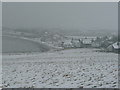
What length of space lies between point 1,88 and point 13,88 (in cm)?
52

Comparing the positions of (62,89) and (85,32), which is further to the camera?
(85,32)

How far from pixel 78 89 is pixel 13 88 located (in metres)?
2.86

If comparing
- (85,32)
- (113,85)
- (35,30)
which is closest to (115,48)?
(113,85)

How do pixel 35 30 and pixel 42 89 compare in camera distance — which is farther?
pixel 35 30

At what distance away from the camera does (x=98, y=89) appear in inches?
300

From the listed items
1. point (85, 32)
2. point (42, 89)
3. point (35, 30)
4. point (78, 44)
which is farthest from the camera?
point (35, 30)

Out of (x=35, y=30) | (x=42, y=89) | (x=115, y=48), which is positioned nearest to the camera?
(x=42, y=89)

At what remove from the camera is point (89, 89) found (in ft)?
25.2

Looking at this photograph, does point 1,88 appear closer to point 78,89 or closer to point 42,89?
point 42,89

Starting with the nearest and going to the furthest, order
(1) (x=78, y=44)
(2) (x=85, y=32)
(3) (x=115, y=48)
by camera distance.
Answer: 1. (3) (x=115, y=48)
2. (1) (x=78, y=44)
3. (2) (x=85, y=32)

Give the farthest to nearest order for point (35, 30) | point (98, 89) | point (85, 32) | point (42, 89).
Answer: point (35, 30) < point (85, 32) < point (42, 89) < point (98, 89)

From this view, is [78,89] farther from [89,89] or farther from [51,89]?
[51,89]

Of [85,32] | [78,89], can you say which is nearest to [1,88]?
[78,89]

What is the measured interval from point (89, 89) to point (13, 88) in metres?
3.29
